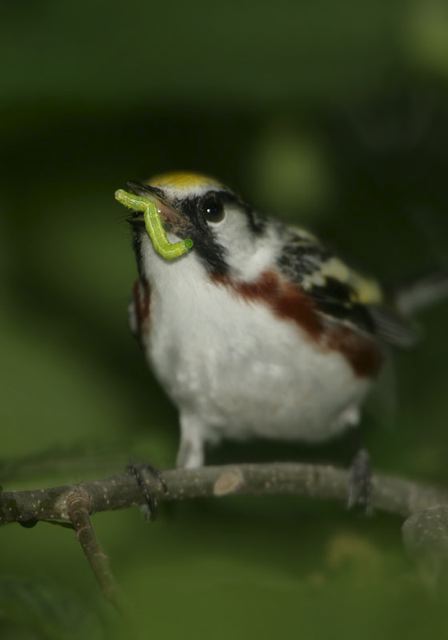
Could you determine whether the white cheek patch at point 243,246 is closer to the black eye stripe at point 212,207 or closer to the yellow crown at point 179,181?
the black eye stripe at point 212,207

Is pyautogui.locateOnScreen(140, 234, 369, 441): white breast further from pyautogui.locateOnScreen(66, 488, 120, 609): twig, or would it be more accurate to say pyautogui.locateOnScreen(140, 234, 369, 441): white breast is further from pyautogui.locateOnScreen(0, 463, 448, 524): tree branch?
pyautogui.locateOnScreen(66, 488, 120, 609): twig

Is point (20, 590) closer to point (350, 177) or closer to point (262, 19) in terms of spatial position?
point (262, 19)

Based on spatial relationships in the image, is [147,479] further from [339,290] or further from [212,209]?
[339,290]

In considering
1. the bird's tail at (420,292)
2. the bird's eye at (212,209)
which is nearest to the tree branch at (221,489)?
the bird's eye at (212,209)

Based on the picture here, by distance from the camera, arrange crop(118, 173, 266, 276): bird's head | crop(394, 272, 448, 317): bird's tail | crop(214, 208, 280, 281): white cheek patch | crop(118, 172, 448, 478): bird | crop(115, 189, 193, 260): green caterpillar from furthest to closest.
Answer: crop(394, 272, 448, 317): bird's tail → crop(214, 208, 280, 281): white cheek patch → crop(118, 172, 448, 478): bird → crop(118, 173, 266, 276): bird's head → crop(115, 189, 193, 260): green caterpillar

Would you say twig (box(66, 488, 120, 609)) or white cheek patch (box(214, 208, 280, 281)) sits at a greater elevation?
white cheek patch (box(214, 208, 280, 281))

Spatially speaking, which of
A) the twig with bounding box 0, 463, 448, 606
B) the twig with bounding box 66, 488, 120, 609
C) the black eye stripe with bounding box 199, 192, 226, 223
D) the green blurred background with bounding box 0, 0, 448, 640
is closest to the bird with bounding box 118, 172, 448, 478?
the black eye stripe with bounding box 199, 192, 226, 223

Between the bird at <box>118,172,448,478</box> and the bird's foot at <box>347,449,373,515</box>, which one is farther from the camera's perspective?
the bird's foot at <box>347,449,373,515</box>
